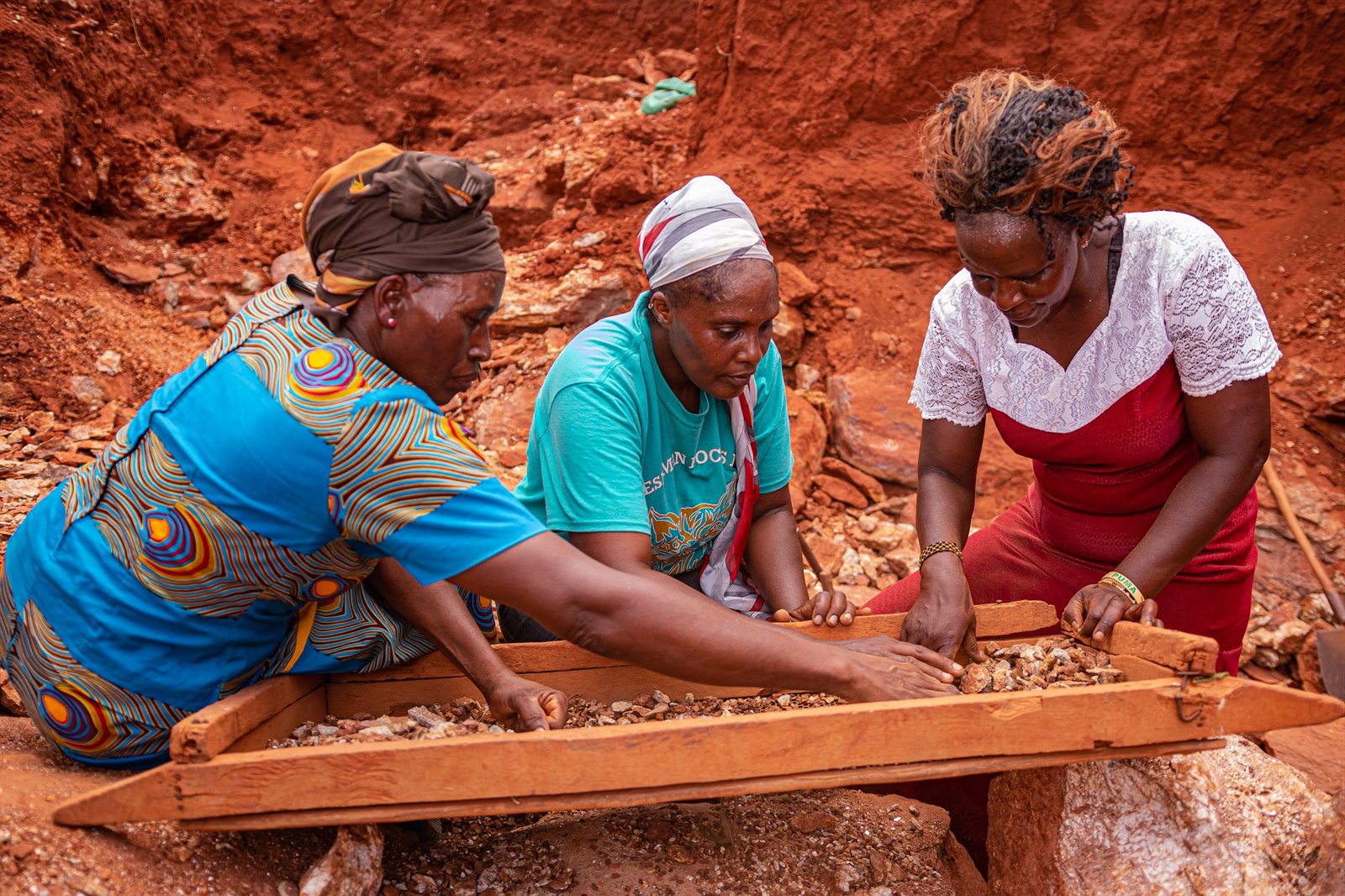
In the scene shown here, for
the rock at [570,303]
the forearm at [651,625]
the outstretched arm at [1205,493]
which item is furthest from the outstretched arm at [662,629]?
the rock at [570,303]

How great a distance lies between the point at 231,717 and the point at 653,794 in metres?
0.89

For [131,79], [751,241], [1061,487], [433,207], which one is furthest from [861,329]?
[131,79]

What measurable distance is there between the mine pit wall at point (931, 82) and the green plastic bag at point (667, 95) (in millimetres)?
652

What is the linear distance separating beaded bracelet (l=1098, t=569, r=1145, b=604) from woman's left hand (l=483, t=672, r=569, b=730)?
151 cm

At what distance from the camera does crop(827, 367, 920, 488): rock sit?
5.88 metres

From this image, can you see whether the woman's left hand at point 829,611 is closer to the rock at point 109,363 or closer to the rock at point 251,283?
the rock at point 109,363

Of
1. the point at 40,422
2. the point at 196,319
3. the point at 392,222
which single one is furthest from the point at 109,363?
the point at 392,222

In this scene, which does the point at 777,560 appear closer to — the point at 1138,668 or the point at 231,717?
the point at 1138,668

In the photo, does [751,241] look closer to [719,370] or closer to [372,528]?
[719,370]

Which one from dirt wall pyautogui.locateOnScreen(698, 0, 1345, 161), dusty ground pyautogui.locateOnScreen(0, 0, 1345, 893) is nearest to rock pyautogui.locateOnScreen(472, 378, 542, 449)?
dusty ground pyautogui.locateOnScreen(0, 0, 1345, 893)

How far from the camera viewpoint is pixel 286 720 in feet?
8.09

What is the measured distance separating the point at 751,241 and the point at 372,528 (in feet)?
4.21

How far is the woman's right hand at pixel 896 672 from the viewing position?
2273 mm

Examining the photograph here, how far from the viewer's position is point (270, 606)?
235cm
